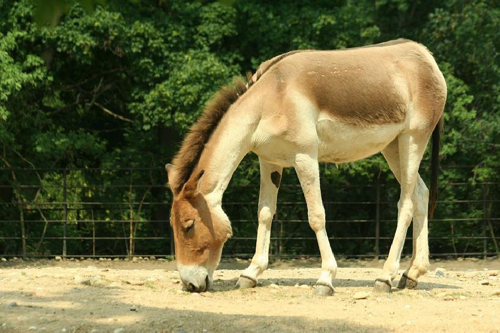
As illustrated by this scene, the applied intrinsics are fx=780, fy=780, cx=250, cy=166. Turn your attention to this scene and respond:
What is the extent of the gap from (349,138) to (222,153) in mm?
1303

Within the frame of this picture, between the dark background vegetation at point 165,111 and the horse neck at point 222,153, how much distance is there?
7.15 metres

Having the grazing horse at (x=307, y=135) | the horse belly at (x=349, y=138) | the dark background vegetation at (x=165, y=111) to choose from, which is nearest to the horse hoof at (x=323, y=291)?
the grazing horse at (x=307, y=135)

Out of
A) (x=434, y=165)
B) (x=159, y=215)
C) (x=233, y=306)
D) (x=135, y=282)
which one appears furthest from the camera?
(x=159, y=215)

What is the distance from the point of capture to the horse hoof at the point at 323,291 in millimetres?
7228

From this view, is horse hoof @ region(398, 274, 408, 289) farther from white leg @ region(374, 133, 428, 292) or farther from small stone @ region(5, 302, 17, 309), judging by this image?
small stone @ region(5, 302, 17, 309)

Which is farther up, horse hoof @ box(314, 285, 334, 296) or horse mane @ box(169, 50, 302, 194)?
horse mane @ box(169, 50, 302, 194)

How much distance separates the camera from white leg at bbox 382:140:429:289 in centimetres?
814

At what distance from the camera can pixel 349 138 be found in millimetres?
7711

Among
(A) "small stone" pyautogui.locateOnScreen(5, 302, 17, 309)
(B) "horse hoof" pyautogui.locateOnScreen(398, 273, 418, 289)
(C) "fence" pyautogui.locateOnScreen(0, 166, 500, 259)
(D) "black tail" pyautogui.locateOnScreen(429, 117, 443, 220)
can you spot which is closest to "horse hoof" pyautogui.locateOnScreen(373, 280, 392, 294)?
(B) "horse hoof" pyautogui.locateOnScreen(398, 273, 418, 289)

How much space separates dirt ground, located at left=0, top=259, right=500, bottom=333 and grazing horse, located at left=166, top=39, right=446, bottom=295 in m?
0.39

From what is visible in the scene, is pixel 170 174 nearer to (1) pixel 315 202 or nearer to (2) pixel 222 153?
(2) pixel 222 153

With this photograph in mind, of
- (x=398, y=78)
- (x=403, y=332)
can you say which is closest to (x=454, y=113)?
(x=398, y=78)

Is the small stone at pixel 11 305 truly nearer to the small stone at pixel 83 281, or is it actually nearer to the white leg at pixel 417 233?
the small stone at pixel 83 281

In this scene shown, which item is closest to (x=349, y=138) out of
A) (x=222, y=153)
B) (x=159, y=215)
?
(x=222, y=153)
